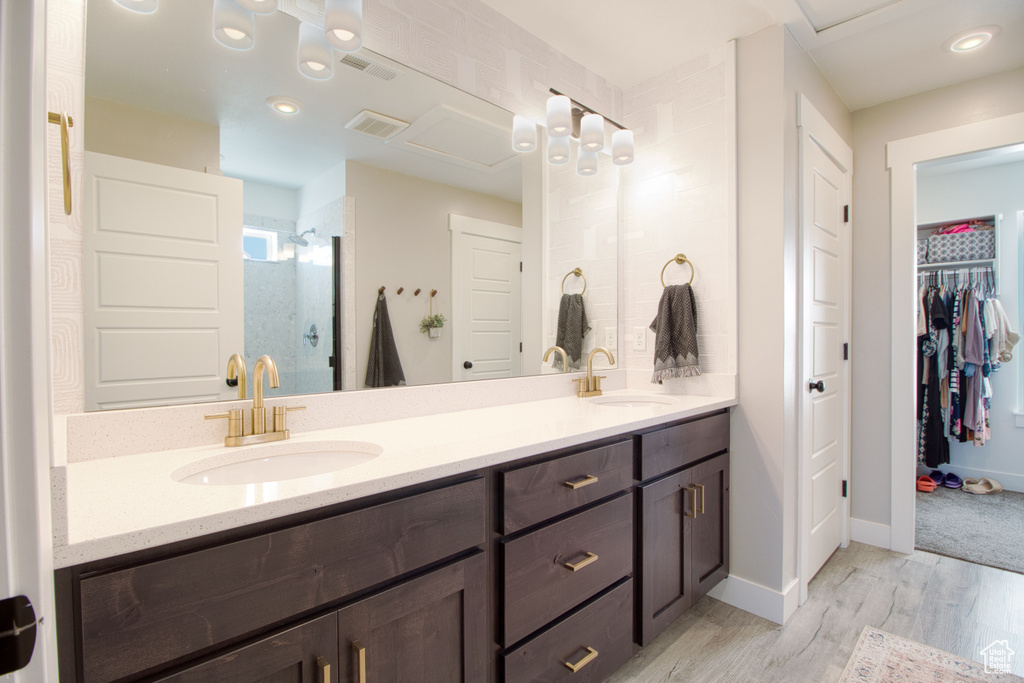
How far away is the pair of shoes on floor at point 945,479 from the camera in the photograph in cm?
342

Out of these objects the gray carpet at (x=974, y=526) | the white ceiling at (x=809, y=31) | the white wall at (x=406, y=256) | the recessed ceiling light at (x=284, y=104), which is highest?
the white ceiling at (x=809, y=31)

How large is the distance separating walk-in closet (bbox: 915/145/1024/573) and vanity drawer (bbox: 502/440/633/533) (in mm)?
2905

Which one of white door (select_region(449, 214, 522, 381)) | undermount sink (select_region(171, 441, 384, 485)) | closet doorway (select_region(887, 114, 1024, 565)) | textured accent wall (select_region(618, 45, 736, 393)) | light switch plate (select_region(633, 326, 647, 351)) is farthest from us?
closet doorway (select_region(887, 114, 1024, 565))

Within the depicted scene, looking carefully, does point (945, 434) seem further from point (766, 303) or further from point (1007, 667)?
point (766, 303)

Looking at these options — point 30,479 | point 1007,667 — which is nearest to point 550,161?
point 30,479

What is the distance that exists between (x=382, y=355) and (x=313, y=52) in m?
0.87

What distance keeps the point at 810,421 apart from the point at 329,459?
1992 millimetres

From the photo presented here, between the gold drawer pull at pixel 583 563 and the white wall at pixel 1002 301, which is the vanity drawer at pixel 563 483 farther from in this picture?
the white wall at pixel 1002 301

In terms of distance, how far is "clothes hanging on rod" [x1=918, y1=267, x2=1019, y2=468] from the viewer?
3.27m

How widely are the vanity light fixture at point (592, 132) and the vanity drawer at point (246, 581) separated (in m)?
1.65

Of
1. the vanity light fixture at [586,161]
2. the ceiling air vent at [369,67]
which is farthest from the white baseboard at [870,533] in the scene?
the ceiling air vent at [369,67]

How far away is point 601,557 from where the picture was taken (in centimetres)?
137

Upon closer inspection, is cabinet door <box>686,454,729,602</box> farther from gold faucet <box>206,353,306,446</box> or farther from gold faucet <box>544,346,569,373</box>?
gold faucet <box>206,353,306,446</box>

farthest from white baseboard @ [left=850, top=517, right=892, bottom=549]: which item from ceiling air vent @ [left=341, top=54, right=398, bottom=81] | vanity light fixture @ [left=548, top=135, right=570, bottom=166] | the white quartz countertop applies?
ceiling air vent @ [left=341, top=54, right=398, bottom=81]
